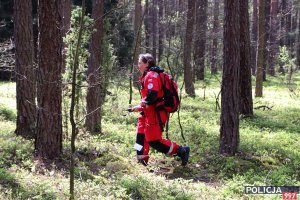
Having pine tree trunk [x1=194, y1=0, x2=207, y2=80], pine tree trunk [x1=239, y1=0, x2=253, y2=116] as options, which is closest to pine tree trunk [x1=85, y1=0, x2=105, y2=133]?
pine tree trunk [x1=239, y1=0, x2=253, y2=116]

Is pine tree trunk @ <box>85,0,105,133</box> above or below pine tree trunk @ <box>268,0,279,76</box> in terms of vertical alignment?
below

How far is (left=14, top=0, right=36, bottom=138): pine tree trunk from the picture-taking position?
10.2m

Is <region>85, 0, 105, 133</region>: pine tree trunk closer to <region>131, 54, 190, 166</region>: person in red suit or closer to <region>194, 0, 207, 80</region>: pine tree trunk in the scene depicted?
<region>131, 54, 190, 166</region>: person in red suit

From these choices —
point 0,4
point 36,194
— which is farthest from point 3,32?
point 36,194

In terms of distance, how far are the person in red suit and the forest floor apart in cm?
45

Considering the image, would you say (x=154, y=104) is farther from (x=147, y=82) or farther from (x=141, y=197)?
(x=141, y=197)

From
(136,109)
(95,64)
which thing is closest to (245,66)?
(95,64)

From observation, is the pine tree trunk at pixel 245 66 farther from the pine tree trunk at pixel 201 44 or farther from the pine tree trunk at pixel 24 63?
the pine tree trunk at pixel 201 44

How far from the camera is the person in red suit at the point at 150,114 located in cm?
700

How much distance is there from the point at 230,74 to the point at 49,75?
12.5ft

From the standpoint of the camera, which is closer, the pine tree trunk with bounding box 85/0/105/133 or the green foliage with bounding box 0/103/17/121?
the pine tree trunk with bounding box 85/0/105/133

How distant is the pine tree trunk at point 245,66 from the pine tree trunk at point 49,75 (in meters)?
7.37

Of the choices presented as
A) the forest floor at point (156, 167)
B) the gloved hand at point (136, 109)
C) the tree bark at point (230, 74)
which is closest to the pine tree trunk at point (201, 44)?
the forest floor at point (156, 167)

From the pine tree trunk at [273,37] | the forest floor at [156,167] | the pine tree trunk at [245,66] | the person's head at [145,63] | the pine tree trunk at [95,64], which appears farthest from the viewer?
the pine tree trunk at [273,37]
